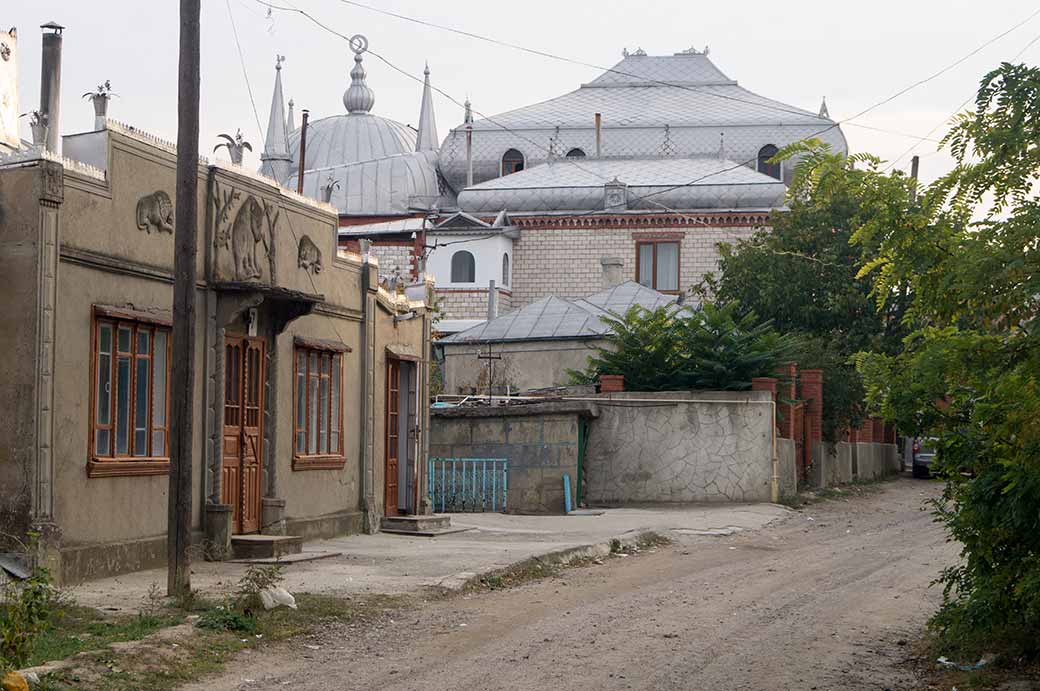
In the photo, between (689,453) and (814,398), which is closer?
(689,453)

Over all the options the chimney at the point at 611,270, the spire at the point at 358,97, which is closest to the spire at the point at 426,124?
the spire at the point at 358,97

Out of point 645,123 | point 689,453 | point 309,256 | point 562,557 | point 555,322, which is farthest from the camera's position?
point 645,123

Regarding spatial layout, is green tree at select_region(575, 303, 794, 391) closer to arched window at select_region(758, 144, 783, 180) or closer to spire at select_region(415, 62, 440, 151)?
arched window at select_region(758, 144, 783, 180)

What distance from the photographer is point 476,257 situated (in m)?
56.2

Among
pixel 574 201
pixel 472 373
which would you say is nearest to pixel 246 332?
pixel 472 373

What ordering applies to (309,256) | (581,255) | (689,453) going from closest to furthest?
(309,256), (689,453), (581,255)

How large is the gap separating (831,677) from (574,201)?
4846 centimetres

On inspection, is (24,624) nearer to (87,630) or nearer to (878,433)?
(87,630)

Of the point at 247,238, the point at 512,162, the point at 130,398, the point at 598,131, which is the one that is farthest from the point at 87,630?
the point at 512,162

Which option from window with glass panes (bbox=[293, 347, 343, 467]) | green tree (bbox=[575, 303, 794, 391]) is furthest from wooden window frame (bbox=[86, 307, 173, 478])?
green tree (bbox=[575, 303, 794, 391])

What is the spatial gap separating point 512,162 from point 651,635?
55.5 m

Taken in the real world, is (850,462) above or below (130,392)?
below

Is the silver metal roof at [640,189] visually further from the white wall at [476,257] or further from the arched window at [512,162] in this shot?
the arched window at [512,162]

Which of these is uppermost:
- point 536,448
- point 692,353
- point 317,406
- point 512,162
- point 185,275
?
point 512,162
